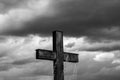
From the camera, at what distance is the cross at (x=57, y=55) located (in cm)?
1028

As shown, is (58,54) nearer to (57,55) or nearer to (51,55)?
(57,55)

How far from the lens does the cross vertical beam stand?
10.4 metres

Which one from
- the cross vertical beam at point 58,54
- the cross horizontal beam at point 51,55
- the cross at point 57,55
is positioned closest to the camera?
the cross horizontal beam at point 51,55

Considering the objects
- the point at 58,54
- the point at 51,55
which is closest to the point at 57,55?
the point at 58,54

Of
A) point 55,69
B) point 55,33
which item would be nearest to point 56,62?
point 55,69

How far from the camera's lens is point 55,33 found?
10.7m

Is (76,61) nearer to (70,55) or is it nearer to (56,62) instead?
(70,55)

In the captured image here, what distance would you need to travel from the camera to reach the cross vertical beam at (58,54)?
1043 centimetres

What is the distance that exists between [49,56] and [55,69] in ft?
1.75

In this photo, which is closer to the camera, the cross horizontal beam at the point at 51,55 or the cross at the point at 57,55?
the cross horizontal beam at the point at 51,55

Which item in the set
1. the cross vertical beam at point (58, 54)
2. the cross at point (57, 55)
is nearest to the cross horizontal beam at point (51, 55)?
the cross at point (57, 55)

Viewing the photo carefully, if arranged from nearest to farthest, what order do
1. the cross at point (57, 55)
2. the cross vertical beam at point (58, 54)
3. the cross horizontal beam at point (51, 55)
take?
1. the cross horizontal beam at point (51, 55)
2. the cross at point (57, 55)
3. the cross vertical beam at point (58, 54)

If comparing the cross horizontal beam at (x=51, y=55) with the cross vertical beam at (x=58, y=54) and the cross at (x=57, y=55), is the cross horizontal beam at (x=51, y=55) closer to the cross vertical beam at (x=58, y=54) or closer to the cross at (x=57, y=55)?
the cross at (x=57, y=55)

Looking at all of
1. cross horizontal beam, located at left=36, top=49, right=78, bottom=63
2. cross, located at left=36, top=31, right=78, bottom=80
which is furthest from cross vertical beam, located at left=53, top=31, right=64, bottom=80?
cross horizontal beam, located at left=36, top=49, right=78, bottom=63
